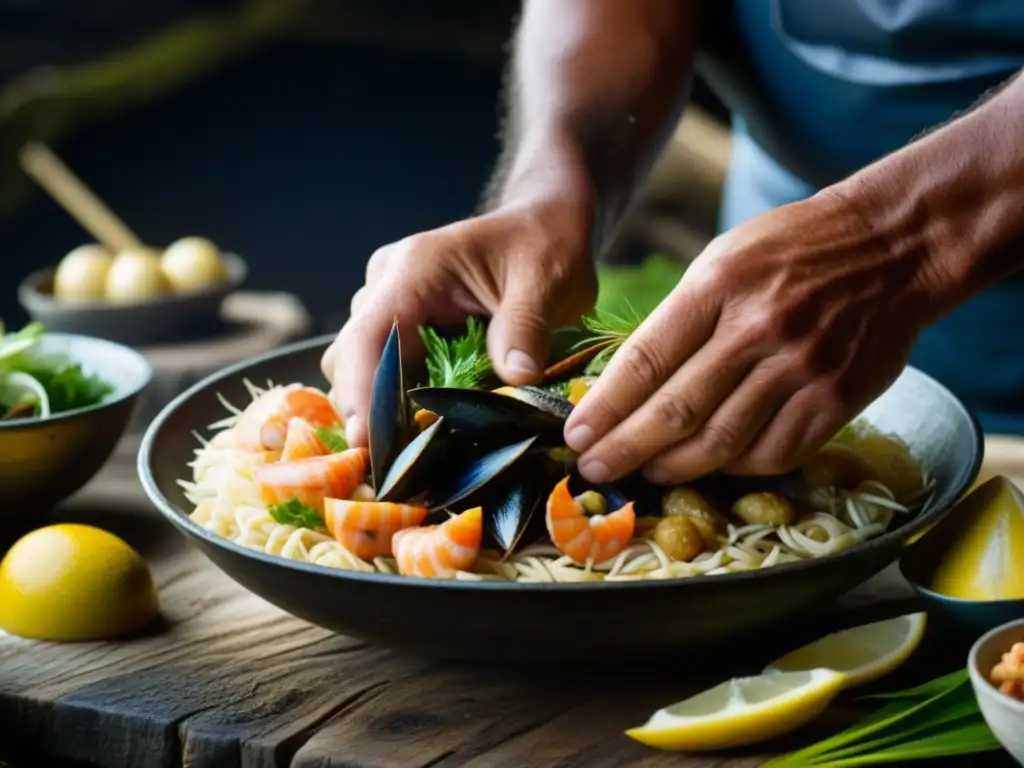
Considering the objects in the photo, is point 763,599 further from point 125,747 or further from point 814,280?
point 125,747

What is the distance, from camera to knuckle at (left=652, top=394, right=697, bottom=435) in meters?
1.38

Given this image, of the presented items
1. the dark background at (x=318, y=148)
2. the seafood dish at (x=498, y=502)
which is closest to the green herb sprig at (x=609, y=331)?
the seafood dish at (x=498, y=502)

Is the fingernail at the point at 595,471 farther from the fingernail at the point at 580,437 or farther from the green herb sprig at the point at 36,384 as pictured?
the green herb sprig at the point at 36,384

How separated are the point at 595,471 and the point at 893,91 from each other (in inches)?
44.5

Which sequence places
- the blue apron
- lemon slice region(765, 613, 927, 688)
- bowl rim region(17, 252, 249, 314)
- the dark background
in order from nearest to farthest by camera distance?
lemon slice region(765, 613, 927, 688), the blue apron, bowl rim region(17, 252, 249, 314), the dark background

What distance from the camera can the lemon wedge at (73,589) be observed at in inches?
59.0

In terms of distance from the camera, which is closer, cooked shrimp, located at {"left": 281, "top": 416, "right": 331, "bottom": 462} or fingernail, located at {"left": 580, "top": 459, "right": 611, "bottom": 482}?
fingernail, located at {"left": 580, "top": 459, "right": 611, "bottom": 482}

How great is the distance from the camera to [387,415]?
1430mm

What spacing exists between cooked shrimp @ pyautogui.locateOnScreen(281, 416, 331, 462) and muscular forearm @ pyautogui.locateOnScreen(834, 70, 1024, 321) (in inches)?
25.4

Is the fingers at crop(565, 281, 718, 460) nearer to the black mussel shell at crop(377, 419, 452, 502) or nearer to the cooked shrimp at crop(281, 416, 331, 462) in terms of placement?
the black mussel shell at crop(377, 419, 452, 502)

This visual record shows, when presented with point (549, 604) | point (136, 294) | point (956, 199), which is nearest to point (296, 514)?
point (549, 604)

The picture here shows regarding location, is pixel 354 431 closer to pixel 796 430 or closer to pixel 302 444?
pixel 302 444

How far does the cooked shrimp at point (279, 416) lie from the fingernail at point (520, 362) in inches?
9.2

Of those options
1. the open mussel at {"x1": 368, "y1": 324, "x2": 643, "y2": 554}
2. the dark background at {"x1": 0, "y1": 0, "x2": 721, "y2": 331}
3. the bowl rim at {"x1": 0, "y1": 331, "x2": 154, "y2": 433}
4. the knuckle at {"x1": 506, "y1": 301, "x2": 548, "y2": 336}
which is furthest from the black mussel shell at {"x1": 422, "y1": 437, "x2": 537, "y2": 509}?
the dark background at {"x1": 0, "y1": 0, "x2": 721, "y2": 331}
